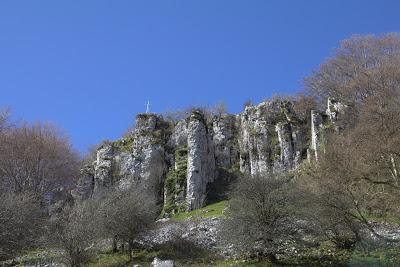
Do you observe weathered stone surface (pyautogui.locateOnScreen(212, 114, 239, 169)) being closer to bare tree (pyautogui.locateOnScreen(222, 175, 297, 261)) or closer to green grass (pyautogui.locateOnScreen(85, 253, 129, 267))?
green grass (pyautogui.locateOnScreen(85, 253, 129, 267))

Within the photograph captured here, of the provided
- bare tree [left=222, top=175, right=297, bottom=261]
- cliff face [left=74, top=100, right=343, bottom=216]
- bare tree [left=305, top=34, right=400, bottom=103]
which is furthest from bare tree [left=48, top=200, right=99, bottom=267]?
bare tree [left=305, top=34, right=400, bottom=103]

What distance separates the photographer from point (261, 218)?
27.5 meters

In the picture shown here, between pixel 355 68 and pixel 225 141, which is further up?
pixel 355 68

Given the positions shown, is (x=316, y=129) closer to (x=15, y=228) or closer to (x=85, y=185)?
(x=85, y=185)

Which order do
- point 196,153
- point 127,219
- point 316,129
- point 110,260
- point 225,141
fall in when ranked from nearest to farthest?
point 110,260 → point 127,219 → point 316,129 → point 196,153 → point 225,141

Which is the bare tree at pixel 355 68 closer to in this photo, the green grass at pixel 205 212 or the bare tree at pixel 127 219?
the green grass at pixel 205 212

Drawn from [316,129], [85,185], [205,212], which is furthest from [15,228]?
[316,129]

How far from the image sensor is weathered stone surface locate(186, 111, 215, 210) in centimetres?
4600

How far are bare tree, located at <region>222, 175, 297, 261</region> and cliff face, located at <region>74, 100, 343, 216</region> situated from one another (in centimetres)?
1733

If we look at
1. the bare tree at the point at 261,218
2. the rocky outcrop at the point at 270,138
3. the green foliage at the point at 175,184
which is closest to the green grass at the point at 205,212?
the green foliage at the point at 175,184

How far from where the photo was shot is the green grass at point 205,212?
40522 millimetres

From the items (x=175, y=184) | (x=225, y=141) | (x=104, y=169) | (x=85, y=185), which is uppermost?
(x=225, y=141)

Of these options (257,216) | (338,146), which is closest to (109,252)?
(257,216)

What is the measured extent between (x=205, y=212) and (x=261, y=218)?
50.3ft
